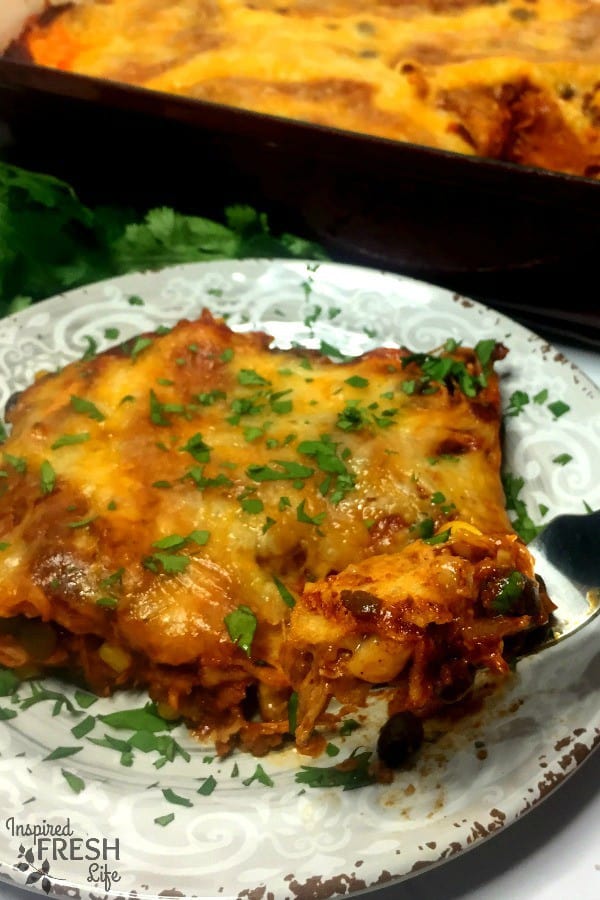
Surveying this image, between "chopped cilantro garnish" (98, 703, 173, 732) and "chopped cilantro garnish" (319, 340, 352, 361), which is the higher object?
"chopped cilantro garnish" (319, 340, 352, 361)

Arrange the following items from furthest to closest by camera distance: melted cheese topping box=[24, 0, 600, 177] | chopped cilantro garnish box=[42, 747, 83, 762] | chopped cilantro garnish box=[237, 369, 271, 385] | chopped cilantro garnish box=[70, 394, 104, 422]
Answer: melted cheese topping box=[24, 0, 600, 177] < chopped cilantro garnish box=[237, 369, 271, 385] < chopped cilantro garnish box=[70, 394, 104, 422] < chopped cilantro garnish box=[42, 747, 83, 762]

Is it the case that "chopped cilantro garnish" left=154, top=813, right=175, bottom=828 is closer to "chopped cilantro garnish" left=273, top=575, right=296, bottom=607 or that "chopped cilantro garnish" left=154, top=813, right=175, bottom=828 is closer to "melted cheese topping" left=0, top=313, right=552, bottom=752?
"melted cheese topping" left=0, top=313, right=552, bottom=752

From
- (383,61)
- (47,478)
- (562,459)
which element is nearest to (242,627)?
(47,478)

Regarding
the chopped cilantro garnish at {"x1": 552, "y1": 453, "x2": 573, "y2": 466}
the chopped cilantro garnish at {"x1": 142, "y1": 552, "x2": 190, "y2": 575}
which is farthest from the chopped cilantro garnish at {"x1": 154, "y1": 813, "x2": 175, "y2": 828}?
the chopped cilantro garnish at {"x1": 552, "y1": 453, "x2": 573, "y2": 466}

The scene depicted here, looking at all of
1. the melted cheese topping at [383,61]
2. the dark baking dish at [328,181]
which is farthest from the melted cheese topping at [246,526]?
the melted cheese topping at [383,61]

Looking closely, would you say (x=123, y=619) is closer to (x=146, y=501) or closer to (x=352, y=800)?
(x=146, y=501)

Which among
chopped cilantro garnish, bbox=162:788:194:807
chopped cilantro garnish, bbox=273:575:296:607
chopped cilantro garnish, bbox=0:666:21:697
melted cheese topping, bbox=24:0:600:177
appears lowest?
chopped cilantro garnish, bbox=0:666:21:697

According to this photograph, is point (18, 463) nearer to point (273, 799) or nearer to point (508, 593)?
point (273, 799)

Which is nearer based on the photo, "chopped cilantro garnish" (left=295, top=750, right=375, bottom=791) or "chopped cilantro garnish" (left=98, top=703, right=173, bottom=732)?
"chopped cilantro garnish" (left=295, top=750, right=375, bottom=791)

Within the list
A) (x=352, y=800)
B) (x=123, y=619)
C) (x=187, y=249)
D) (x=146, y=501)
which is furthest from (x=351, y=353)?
(x=352, y=800)

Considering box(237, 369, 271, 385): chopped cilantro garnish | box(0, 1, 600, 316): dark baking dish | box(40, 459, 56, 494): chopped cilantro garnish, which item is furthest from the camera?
box(0, 1, 600, 316): dark baking dish
